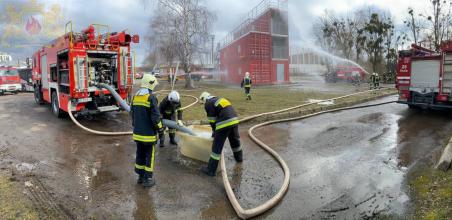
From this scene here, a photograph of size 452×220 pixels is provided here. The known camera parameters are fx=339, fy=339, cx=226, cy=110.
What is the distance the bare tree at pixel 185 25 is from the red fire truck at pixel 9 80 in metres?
10.1

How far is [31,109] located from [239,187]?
11005mm

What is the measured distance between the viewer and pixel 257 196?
421 centimetres

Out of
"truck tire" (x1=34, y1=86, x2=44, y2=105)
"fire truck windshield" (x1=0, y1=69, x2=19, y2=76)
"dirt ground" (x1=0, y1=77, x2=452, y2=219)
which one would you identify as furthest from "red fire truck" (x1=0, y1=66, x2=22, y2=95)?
"dirt ground" (x1=0, y1=77, x2=452, y2=219)

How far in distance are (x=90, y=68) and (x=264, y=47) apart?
74.5 ft

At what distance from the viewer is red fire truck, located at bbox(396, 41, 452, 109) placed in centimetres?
993

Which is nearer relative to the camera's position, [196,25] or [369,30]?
[196,25]

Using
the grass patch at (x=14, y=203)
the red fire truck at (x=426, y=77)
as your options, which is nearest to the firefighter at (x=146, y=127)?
the grass patch at (x=14, y=203)

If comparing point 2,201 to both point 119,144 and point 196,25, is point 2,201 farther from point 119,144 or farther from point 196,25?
point 196,25

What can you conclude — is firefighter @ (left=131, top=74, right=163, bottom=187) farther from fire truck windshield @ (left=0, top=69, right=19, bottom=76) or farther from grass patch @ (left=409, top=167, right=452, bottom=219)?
fire truck windshield @ (left=0, top=69, right=19, bottom=76)

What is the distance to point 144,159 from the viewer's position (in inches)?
185

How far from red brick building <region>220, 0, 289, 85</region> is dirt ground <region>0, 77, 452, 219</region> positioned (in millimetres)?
21775

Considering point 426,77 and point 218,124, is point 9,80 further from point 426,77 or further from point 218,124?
point 426,77

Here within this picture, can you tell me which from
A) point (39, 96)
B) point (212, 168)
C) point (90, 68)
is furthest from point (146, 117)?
point (39, 96)

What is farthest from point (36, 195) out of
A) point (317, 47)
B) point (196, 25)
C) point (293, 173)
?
point (317, 47)
